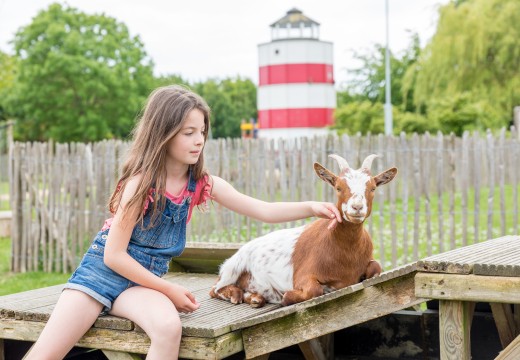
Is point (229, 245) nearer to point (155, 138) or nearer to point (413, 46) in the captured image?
point (155, 138)

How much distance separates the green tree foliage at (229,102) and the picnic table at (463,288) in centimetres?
5764

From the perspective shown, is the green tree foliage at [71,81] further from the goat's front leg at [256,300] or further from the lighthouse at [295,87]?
the goat's front leg at [256,300]

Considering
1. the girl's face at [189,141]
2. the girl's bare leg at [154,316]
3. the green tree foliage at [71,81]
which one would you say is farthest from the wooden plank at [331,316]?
the green tree foliage at [71,81]

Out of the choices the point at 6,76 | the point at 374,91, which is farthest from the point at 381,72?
the point at 6,76

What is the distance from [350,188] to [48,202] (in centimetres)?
743

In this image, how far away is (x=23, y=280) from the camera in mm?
9703

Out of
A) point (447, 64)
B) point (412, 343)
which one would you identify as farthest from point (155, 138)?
point (447, 64)

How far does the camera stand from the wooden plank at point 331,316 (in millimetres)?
3645

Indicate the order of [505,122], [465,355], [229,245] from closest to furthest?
1. [465,355]
2. [229,245]
3. [505,122]

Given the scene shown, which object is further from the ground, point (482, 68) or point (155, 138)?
point (482, 68)

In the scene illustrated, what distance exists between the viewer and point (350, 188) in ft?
12.1

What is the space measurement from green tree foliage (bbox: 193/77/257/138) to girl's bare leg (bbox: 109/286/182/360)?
57.3 m

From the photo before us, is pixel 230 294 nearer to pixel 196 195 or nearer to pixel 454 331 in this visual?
pixel 196 195

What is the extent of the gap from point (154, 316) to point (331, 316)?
849mm
